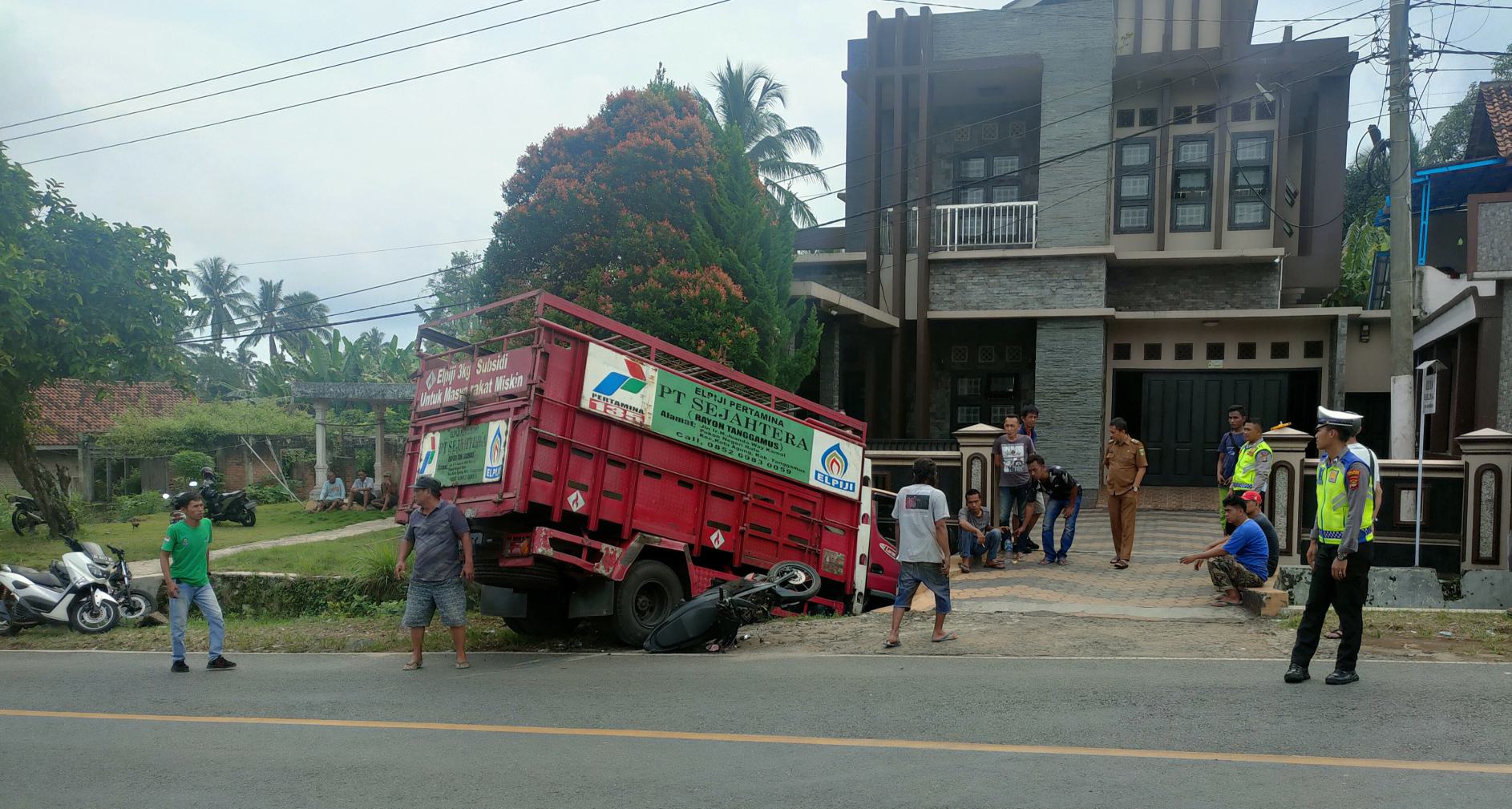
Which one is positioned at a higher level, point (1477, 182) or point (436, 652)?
point (1477, 182)

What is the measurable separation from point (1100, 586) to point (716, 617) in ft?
16.5

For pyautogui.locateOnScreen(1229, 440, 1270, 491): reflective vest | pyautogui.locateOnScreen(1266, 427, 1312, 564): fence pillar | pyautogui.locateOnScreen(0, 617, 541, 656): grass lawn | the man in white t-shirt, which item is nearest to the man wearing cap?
pyautogui.locateOnScreen(0, 617, 541, 656): grass lawn

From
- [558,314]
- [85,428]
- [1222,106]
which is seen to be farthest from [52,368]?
[1222,106]

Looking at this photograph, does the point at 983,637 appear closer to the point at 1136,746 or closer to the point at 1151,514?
the point at 1136,746

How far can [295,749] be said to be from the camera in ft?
20.2

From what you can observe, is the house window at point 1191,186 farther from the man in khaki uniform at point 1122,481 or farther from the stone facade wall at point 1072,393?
the man in khaki uniform at point 1122,481

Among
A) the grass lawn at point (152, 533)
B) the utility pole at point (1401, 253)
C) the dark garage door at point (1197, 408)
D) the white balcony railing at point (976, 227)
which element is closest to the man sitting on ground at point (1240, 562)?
the utility pole at point (1401, 253)

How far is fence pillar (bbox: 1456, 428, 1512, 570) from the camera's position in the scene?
1144 centimetres

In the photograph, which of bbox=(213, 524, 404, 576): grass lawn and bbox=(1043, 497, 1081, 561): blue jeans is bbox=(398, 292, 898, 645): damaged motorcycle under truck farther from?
bbox=(213, 524, 404, 576): grass lawn

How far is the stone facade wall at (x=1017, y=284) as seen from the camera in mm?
19562

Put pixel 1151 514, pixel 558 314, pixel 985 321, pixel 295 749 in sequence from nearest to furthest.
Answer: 1. pixel 295 749
2. pixel 558 314
3. pixel 1151 514
4. pixel 985 321

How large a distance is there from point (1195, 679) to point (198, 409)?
3539 cm

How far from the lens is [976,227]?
2069cm

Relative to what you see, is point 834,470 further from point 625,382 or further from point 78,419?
point 78,419
